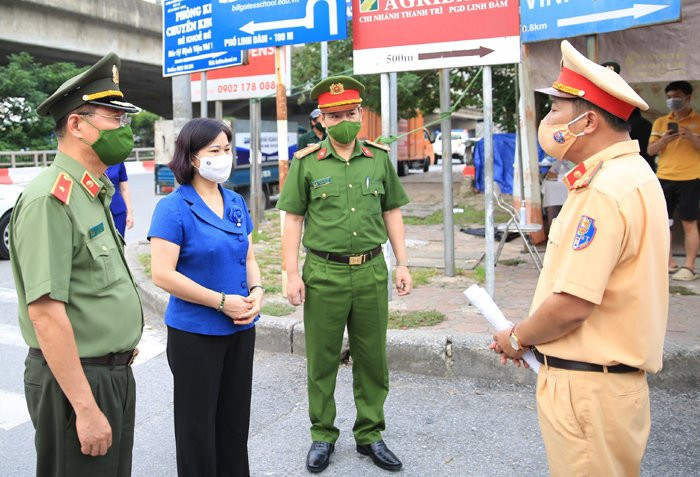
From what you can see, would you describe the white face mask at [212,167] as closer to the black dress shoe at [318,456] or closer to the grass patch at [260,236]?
the black dress shoe at [318,456]

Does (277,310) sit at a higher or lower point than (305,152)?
lower

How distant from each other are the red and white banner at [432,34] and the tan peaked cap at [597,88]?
11.0 ft

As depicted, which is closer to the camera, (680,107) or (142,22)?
(680,107)

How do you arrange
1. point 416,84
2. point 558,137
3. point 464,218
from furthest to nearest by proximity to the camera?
point 416,84, point 464,218, point 558,137

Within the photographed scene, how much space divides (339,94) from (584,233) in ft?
6.60

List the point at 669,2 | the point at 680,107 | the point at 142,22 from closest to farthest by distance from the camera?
the point at 669,2, the point at 680,107, the point at 142,22

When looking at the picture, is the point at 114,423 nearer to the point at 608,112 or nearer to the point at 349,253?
the point at 349,253

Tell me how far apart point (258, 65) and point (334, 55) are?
22.8ft

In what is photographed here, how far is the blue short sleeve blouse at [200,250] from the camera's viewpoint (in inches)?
114

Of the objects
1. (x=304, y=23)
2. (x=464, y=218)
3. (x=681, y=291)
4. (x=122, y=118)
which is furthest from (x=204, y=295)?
(x=464, y=218)

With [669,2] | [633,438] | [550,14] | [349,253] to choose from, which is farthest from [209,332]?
[550,14]

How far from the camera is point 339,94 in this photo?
12.5 feet

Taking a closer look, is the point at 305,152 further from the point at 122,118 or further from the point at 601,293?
the point at 601,293

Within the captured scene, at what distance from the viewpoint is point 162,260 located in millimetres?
2875
